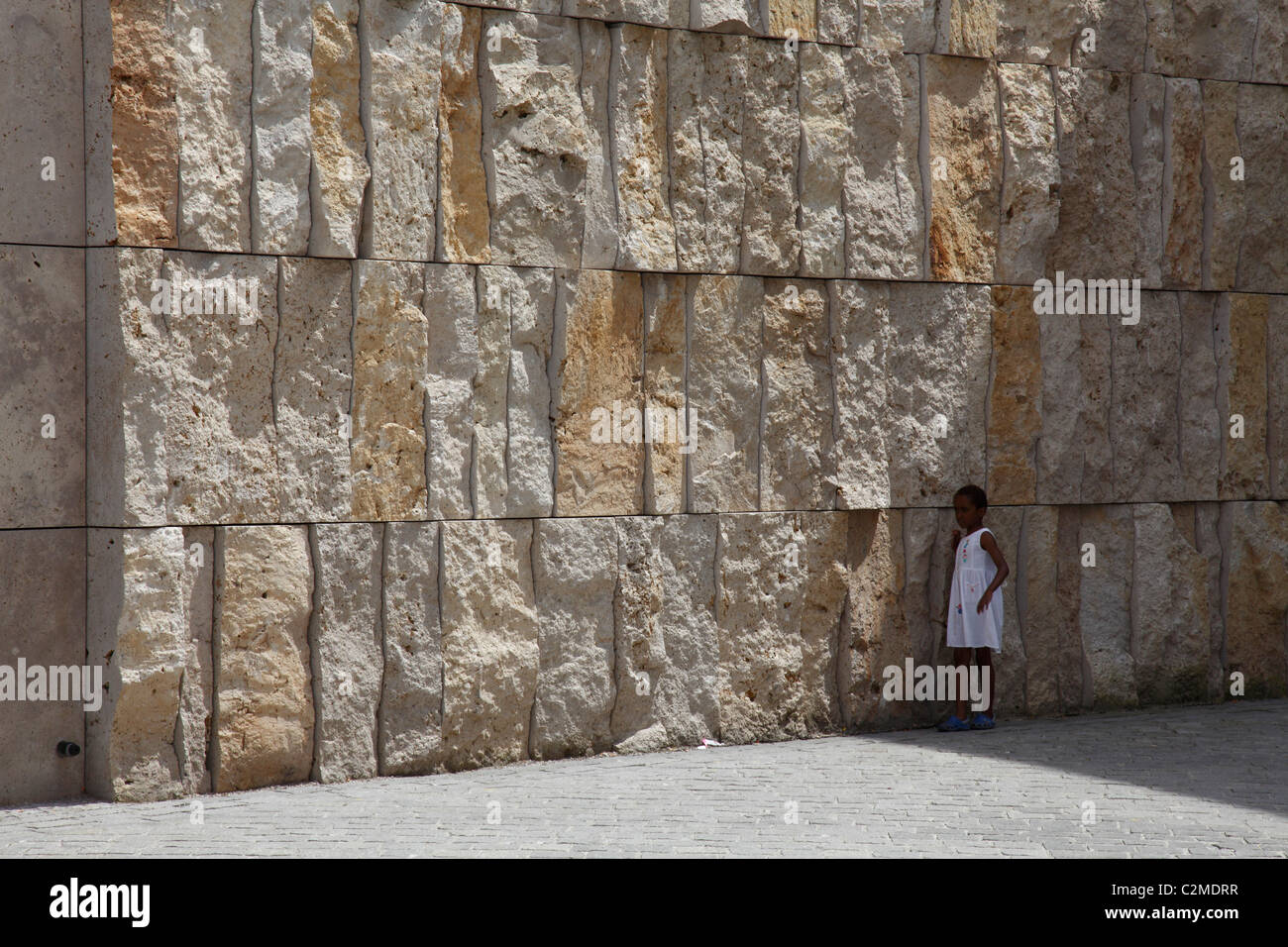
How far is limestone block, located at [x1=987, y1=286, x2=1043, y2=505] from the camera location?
9625mm

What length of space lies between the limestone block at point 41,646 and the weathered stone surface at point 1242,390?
7425mm

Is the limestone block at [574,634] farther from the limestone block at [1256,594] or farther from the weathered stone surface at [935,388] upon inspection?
the limestone block at [1256,594]

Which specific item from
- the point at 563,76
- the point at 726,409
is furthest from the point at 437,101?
the point at 726,409

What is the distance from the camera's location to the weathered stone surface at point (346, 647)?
7.66 meters

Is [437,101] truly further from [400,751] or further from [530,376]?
[400,751]

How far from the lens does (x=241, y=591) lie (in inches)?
293

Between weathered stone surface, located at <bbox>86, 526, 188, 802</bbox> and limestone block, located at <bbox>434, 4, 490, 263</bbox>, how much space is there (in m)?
2.16

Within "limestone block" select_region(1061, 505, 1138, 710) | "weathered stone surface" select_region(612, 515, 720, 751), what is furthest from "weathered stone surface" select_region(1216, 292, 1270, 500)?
"weathered stone surface" select_region(612, 515, 720, 751)

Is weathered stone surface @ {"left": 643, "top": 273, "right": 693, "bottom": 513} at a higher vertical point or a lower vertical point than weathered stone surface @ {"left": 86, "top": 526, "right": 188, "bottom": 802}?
higher

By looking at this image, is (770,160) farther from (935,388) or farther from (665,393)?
(935,388)

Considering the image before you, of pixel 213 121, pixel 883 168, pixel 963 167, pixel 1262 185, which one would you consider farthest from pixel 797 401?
pixel 1262 185

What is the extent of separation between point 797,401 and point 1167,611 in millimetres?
3120

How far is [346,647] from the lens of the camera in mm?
7746

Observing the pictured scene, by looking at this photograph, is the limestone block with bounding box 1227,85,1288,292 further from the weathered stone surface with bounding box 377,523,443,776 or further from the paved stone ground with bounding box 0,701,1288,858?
the weathered stone surface with bounding box 377,523,443,776
